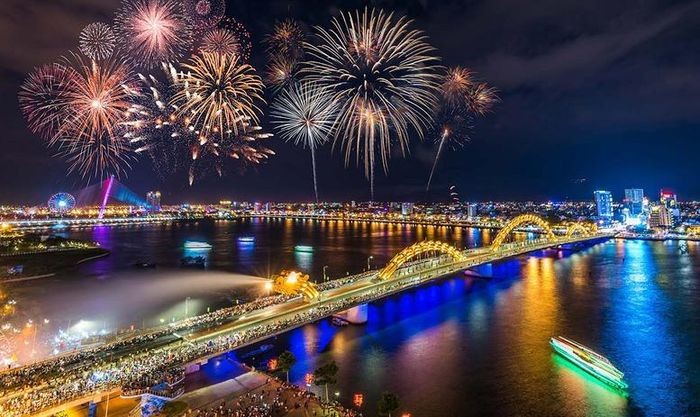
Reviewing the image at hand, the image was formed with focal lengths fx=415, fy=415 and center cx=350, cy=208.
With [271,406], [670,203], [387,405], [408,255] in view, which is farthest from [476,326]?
[670,203]

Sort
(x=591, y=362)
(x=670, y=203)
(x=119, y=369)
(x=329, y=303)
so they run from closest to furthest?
(x=119, y=369), (x=591, y=362), (x=329, y=303), (x=670, y=203)

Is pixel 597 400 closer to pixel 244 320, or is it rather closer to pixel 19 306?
pixel 244 320

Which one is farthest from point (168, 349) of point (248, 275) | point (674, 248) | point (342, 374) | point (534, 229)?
point (534, 229)

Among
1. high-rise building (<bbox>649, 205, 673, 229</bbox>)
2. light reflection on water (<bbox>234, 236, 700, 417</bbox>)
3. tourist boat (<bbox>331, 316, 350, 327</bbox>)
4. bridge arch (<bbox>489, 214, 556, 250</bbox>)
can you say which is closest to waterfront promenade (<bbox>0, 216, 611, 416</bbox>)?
tourist boat (<bbox>331, 316, 350, 327</bbox>)

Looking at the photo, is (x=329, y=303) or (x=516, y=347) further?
(x=329, y=303)

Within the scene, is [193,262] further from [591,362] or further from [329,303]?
[591,362]

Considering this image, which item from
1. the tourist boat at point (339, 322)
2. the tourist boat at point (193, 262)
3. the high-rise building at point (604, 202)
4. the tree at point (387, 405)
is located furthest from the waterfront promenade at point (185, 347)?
the high-rise building at point (604, 202)
